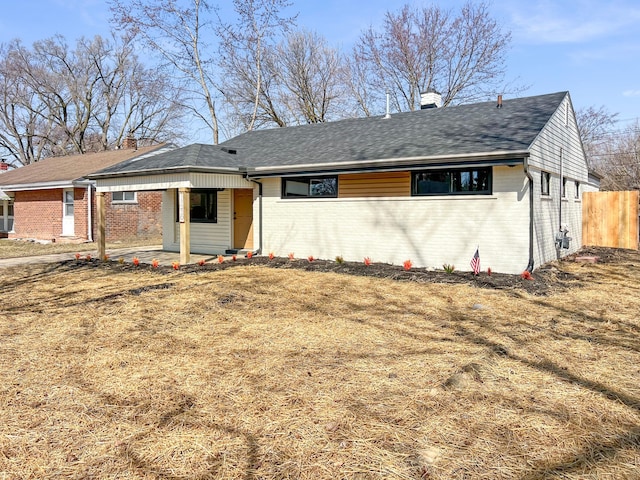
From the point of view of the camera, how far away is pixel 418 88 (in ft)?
91.6

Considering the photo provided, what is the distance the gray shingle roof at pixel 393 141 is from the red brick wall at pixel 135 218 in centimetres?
660

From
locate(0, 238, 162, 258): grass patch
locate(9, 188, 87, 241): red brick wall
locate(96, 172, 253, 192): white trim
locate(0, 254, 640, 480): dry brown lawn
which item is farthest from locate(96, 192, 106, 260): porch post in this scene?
locate(9, 188, 87, 241): red brick wall

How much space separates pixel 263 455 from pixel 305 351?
6.66ft

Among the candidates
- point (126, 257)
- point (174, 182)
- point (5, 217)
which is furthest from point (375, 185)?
point (5, 217)

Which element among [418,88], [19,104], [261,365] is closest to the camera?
[261,365]

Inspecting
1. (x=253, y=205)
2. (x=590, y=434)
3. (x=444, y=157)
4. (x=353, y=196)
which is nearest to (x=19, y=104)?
(x=253, y=205)

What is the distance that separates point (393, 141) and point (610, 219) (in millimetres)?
8537

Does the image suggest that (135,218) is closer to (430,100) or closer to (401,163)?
(430,100)

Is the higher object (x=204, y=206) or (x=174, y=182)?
(x=174, y=182)

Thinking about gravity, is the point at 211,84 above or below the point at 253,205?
above

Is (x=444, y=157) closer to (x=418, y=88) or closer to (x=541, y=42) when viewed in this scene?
(x=541, y=42)

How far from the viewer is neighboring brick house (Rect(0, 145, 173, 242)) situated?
19.5 meters

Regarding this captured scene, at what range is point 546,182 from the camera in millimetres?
11102

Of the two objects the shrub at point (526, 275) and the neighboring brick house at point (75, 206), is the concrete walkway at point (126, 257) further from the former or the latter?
the shrub at point (526, 275)
